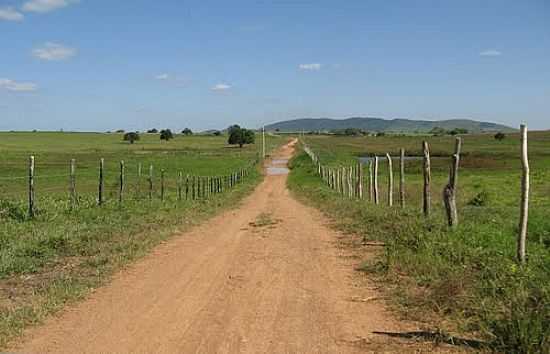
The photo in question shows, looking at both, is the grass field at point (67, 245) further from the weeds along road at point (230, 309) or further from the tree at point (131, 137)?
the tree at point (131, 137)

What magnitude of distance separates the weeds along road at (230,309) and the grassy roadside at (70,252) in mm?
303

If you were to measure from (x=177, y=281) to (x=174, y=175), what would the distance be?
1729 inches

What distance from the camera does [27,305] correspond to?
782 centimetres

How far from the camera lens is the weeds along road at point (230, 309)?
20.8 feet

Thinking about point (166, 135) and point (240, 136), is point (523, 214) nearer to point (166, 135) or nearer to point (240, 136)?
point (240, 136)

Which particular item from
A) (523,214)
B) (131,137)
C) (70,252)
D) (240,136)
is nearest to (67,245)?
(70,252)

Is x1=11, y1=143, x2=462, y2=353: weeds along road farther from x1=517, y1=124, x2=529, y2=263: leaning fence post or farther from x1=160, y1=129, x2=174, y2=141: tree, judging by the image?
x1=160, y1=129, x2=174, y2=141: tree

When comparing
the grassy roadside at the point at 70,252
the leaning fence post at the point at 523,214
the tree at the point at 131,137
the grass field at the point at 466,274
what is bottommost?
the grassy roadside at the point at 70,252

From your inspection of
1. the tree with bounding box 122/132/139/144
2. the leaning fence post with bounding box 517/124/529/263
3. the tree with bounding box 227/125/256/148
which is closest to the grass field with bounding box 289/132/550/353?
A: the leaning fence post with bounding box 517/124/529/263

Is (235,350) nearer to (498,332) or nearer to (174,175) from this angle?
(498,332)

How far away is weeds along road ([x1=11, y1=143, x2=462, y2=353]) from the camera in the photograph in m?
6.34

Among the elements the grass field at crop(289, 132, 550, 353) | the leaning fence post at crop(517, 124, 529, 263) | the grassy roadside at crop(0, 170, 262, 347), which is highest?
the leaning fence post at crop(517, 124, 529, 263)

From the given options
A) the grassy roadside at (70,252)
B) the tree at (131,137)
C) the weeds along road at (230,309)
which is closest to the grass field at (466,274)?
the weeds along road at (230,309)

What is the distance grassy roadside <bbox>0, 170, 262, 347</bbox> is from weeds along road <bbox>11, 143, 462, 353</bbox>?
30 centimetres
